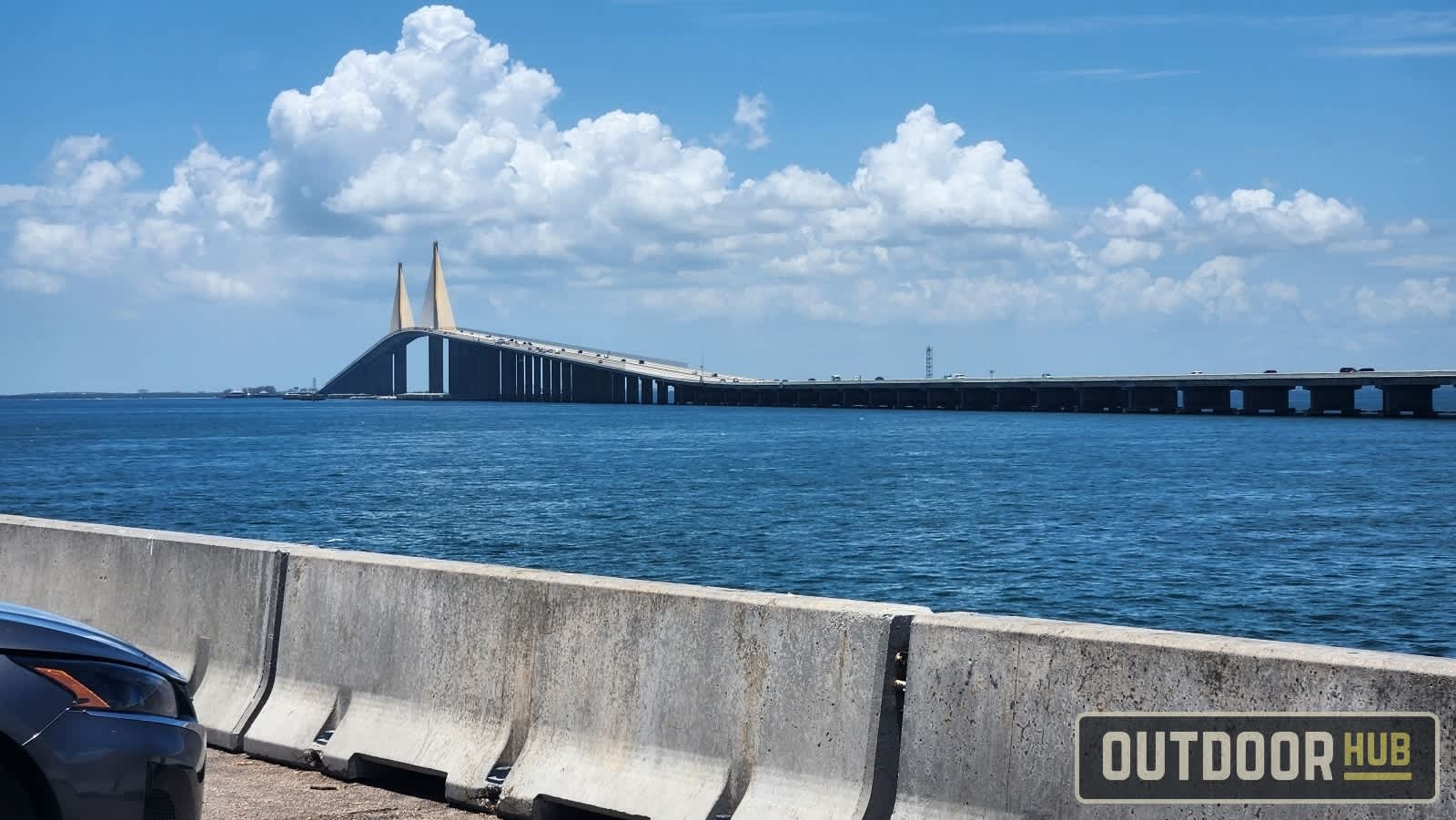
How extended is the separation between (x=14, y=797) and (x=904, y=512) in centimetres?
4230

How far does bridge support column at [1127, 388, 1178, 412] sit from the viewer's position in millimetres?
164250

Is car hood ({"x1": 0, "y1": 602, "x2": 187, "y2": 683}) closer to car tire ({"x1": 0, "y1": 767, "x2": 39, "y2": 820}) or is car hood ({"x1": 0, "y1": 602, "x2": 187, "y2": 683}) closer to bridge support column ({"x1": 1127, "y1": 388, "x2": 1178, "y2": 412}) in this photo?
car tire ({"x1": 0, "y1": 767, "x2": 39, "y2": 820})

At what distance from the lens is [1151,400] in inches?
6516

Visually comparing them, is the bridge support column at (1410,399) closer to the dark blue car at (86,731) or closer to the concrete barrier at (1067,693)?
the concrete barrier at (1067,693)

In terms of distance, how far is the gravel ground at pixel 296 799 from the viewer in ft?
23.2

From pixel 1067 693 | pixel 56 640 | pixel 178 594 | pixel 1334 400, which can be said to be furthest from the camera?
pixel 1334 400

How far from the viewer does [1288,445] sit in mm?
92062

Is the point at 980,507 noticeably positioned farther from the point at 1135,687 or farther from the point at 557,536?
the point at 1135,687

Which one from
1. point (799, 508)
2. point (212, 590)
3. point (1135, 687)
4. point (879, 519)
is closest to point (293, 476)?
point (799, 508)

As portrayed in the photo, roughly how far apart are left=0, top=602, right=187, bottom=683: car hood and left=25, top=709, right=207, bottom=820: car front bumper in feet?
0.76

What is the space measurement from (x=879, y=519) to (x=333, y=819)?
37486 millimetres

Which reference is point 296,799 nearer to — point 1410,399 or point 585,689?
point 585,689

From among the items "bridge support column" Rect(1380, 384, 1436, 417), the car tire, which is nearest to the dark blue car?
the car tire

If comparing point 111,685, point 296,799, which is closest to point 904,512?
point 296,799
